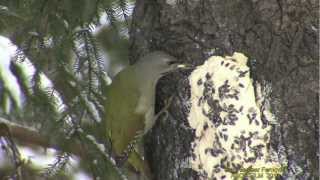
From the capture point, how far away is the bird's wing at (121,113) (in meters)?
2.31

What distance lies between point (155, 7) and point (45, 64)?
1.56ft

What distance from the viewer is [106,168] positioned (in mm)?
2367

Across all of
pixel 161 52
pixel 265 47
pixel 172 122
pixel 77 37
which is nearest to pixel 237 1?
pixel 265 47

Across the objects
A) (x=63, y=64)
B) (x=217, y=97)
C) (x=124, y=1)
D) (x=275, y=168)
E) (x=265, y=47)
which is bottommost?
(x=275, y=168)

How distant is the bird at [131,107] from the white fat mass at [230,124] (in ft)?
0.83

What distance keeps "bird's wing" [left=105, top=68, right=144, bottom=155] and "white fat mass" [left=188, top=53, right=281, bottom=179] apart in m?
0.42

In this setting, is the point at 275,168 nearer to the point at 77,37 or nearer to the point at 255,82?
the point at 255,82

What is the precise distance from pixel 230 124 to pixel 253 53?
0.24 meters

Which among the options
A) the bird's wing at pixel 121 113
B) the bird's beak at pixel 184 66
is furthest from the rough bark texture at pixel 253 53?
the bird's wing at pixel 121 113

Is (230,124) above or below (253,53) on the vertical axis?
below

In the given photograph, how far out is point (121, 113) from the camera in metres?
2.35

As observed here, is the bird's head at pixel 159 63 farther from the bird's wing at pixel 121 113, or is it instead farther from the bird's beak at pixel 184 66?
the bird's wing at pixel 121 113

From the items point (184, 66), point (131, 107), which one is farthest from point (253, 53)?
point (131, 107)

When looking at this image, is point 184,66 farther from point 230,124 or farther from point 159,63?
point 230,124
